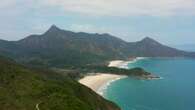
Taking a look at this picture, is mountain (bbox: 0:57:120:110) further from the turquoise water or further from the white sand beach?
the white sand beach

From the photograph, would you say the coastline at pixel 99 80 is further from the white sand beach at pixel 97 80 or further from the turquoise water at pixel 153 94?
the turquoise water at pixel 153 94

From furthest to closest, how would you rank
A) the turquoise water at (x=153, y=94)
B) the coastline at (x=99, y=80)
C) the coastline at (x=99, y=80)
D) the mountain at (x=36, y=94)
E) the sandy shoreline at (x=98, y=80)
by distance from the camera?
the sandy shoreline at (x=98, y=80) < the coastline at (x=99, y=80) < the coastline at (x=99, y=80) < the turquoise water at (x=153, y=94) < the mountain at (x=36, y=94)

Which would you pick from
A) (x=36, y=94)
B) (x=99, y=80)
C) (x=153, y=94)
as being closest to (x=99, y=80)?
(x=99, y=80)

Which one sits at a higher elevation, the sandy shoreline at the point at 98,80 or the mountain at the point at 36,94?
the mountain at the point at 36,94

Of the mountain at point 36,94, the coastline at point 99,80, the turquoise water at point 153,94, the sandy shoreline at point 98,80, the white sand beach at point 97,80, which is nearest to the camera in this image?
the mountain at point 36,94

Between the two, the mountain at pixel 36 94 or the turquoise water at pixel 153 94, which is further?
the turquoise water at pixel 153 94

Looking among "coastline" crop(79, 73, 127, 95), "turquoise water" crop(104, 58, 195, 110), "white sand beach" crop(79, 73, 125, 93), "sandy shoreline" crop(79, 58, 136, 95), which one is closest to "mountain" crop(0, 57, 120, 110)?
"turquoise water" crop(104, 58, 195, 110)

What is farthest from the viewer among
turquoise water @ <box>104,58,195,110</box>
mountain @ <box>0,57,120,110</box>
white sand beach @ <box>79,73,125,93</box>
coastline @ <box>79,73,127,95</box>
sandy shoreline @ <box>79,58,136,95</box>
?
white sand beach @ <box>79,73,125,93</box>

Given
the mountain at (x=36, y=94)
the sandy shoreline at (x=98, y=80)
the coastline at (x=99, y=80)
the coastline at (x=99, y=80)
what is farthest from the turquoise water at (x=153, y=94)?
the mountain at (x=36, y=94)

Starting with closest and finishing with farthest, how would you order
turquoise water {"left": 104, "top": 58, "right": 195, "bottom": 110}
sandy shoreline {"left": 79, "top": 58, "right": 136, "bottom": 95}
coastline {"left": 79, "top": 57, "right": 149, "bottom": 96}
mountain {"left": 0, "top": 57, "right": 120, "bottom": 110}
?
1. mountain {"left": 0, "top": 57, "right": 120, "bottom": 110}
2. turquoise water {"left": 104, "top": 58, "right": 195, "bottom": 110}
3. coastline {"left": 79, "top": 57, "right": 149, "bottom": 96}
4. sandy shoreline {"left": 79, "top": 58, "right": 136, "bottom": 95}
